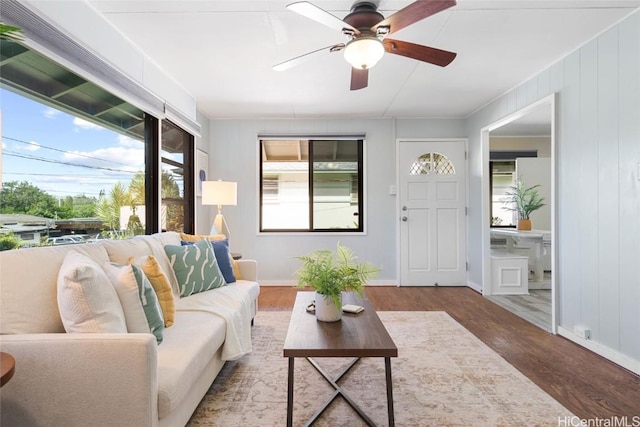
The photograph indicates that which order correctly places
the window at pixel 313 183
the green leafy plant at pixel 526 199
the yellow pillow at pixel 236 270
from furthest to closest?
1. the green leafy plant at pixel 526 199
2. the window at pixel 313 183
3. the yellow pillow at pixel 236 270

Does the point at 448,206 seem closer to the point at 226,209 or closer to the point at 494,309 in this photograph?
the point at 494,309

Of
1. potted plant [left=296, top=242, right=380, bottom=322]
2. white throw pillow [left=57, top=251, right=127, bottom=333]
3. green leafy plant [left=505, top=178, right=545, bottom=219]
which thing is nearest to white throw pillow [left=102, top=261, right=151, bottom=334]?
white throw pillow [left=57, top=251, right=127, bottom=333]

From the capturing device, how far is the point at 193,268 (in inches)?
96.2

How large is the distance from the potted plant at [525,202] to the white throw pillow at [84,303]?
17.1 feet

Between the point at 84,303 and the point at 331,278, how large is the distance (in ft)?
3.66

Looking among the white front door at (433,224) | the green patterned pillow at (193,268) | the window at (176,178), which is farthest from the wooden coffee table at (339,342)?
the white front door at (433,224)

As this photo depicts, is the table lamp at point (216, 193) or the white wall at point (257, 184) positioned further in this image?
the white wall at point (257, 184)

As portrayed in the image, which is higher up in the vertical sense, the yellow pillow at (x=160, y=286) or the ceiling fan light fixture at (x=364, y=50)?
the ceiling fan light fixture at (x=364, y=50)

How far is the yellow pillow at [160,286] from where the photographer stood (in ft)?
5.89

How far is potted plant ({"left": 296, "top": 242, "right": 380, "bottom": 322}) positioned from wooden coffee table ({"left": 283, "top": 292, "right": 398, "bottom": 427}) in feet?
0.24


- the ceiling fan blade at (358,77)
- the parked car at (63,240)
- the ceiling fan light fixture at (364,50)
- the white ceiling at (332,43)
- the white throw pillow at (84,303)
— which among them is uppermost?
the white ceiling at (332,43)

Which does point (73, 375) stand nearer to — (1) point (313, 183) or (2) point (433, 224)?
(1) point (313, 183)

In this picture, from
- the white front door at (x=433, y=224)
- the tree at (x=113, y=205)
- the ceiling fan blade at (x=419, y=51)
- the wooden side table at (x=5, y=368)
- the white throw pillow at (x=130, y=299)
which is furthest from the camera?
the white front door at (x=433, y=224)

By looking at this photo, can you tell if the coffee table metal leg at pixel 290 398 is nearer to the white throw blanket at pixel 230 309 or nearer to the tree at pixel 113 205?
the white throw blanket at pixel 230 309
